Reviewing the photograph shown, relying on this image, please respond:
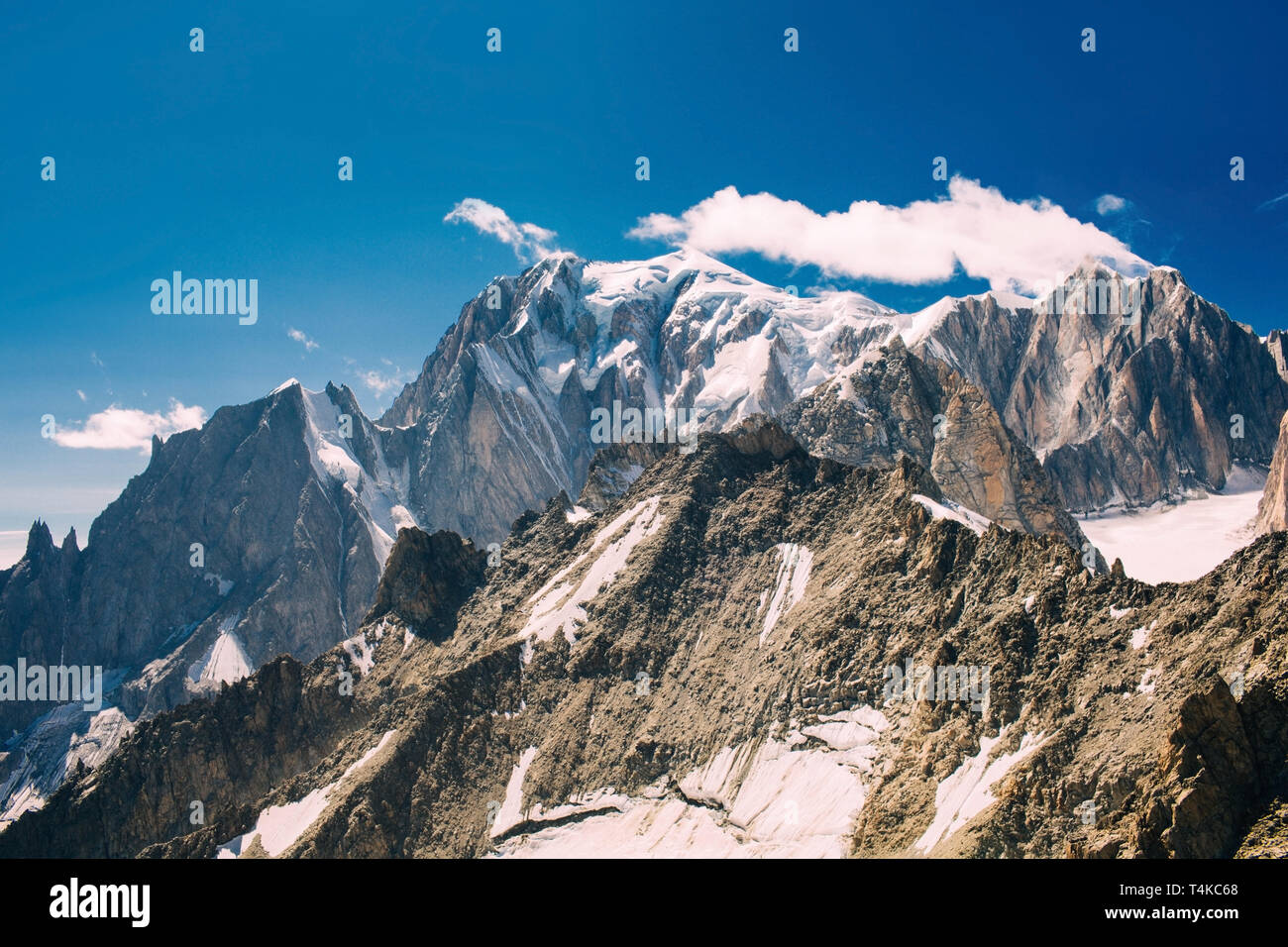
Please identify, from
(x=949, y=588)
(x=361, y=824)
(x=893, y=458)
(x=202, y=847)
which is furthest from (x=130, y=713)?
(x=949, y=588)

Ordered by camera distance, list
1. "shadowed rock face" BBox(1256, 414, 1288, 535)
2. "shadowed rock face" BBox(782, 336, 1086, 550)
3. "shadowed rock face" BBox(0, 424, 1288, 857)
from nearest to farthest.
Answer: "shadowed rock face" BBox(0, 424, 1288, 857)
"shadowed rock face" BBox(782, 336, 1086, 550)
"shadowed rock face" BBox(1256, 414, 1288, 535)

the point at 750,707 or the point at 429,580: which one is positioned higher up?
the point at 429,580

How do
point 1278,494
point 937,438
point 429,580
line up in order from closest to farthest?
point 429,580 → point 937,438 → point 1278,494

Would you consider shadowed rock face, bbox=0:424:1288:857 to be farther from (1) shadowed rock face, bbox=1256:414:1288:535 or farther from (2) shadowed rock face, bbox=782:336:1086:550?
(1) shadowed rock face, bbox=1256:414:1288:535

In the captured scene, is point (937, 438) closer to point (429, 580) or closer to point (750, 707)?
point (429, 580)

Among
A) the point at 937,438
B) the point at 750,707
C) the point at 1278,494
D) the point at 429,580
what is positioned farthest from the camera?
the point at 1278,494

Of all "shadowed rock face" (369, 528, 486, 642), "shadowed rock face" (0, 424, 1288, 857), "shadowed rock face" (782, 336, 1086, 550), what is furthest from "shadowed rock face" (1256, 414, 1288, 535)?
"shadowed rock face" (369, 528, 486, 642)

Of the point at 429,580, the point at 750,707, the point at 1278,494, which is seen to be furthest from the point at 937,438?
the point at 750,707
